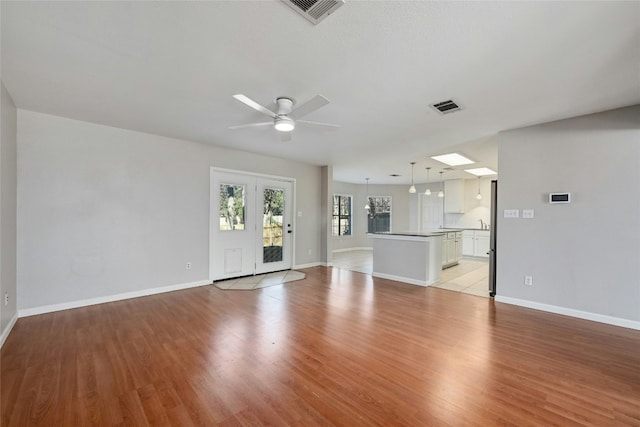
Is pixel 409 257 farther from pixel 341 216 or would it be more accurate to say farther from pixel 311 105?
pixel 341 216

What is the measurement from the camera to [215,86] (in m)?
2.76

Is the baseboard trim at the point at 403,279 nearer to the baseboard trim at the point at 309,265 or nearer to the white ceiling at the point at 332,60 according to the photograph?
the baseboard trim at the point at 309,265

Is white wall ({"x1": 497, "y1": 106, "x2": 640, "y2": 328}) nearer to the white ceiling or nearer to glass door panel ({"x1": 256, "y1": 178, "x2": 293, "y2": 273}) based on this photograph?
the white ceiling

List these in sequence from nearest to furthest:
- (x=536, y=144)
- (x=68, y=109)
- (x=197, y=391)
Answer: (x=197, y=391) → (x=68, y=109) → (x=536, y=144)

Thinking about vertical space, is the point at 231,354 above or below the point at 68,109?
below

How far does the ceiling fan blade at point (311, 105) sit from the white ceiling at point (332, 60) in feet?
0.65

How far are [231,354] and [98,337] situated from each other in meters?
1.57

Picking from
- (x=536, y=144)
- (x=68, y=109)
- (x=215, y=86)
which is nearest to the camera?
(x=215, y=86)

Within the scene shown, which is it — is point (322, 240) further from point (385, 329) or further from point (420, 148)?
point (385, 329)

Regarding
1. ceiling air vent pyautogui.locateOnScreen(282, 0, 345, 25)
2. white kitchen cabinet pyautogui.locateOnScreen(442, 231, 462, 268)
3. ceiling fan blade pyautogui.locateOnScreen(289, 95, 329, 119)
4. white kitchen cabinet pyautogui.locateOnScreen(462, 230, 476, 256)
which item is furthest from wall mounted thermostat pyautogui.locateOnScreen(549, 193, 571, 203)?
white kitchen cabinet pyautogui.locateOnScreen(462, 230, 476, 256)

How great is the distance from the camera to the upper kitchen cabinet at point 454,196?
348 inches

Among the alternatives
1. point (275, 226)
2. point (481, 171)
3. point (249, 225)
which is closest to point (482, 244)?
point (481, 171)

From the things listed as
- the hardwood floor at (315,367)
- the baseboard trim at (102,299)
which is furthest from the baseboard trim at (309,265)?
the hardwood floor at (315,367)

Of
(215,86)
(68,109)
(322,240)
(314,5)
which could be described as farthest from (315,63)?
(322,240)
